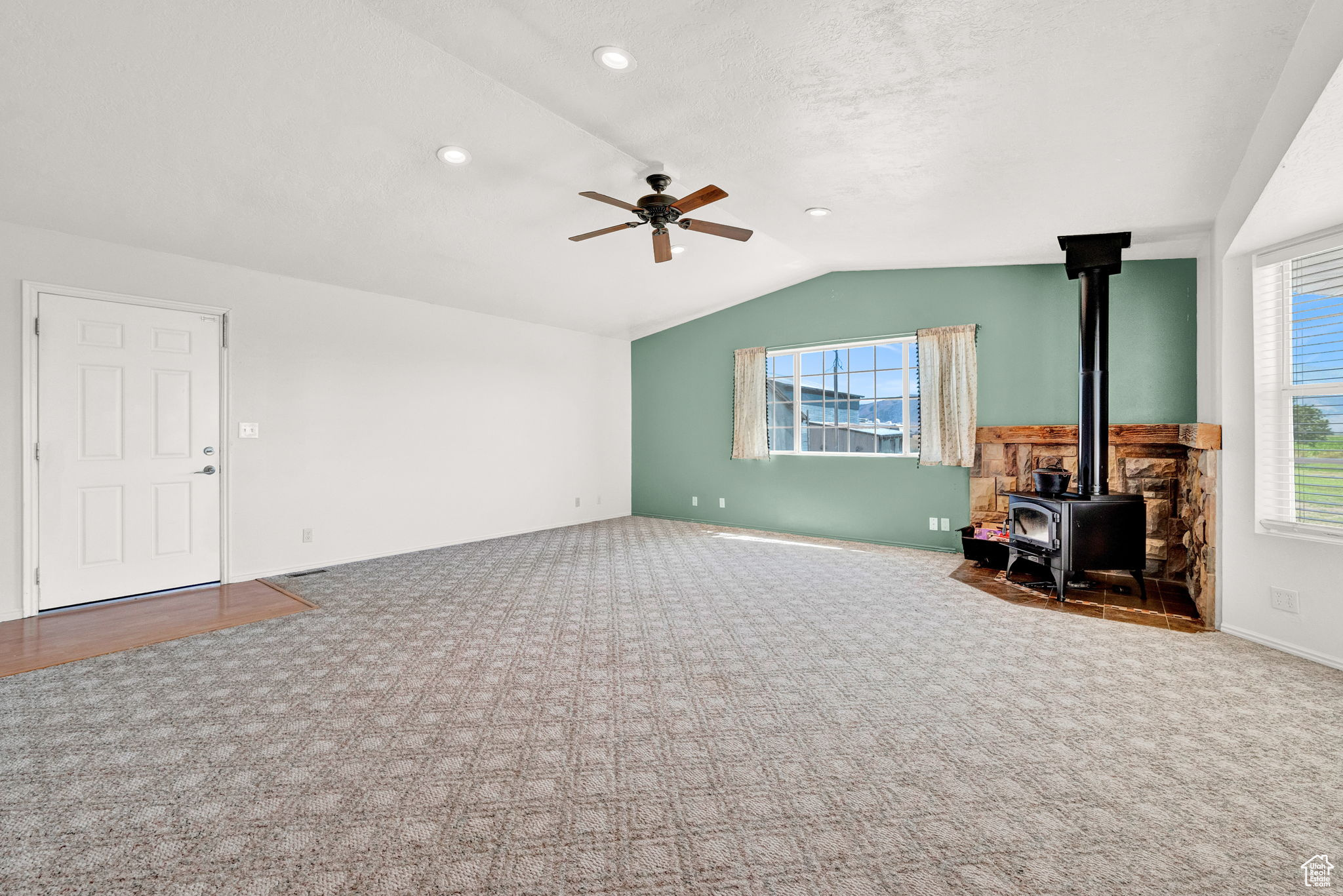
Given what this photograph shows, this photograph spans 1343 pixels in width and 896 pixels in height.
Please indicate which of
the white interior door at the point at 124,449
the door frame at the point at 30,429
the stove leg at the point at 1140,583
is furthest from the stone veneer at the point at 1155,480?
the door frame at the point at 30,429

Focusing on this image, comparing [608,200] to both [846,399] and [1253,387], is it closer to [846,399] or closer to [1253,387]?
[1253,387]

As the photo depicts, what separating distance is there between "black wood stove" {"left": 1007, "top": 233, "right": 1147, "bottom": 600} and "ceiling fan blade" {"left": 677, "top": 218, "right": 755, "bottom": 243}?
7.98 ft

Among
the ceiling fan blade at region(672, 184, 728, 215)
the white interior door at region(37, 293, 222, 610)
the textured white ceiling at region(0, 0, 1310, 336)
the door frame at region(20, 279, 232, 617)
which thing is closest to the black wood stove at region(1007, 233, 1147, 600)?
the textured white ceiling at region(0, 0, 1310, 336)

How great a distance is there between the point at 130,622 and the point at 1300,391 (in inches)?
270

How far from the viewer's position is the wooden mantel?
3.34 meters

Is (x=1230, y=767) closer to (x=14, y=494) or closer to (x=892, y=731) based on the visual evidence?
(x=892, y=731)

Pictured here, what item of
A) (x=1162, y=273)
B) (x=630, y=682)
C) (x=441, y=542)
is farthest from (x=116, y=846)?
(x=1162, y=273)

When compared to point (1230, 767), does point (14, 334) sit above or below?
above

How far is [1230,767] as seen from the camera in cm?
196

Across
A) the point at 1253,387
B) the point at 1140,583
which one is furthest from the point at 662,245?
the point at 1140,583

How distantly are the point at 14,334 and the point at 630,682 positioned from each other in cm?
447

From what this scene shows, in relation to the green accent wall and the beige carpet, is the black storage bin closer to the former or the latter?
the green accent wall

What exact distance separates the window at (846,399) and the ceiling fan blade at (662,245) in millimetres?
3015

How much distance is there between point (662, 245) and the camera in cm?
377
